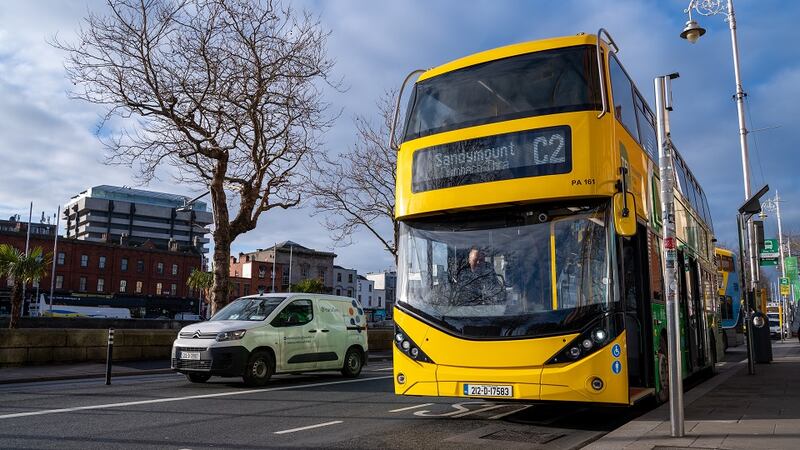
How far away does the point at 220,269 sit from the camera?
2152 cm

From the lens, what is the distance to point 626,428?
23.9 feet

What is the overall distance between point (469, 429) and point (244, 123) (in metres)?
16.2

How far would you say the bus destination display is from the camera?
7598 mm

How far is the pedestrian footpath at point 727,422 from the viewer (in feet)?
20.8

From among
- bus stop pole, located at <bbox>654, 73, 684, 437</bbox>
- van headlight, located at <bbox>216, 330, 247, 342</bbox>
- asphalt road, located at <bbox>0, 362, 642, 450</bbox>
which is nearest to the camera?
bus stop pole, located at <bbox>654, 73, 684, 437</bbox>

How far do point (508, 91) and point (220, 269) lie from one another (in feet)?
51.2

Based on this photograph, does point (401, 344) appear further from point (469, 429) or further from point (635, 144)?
point (635, 144)


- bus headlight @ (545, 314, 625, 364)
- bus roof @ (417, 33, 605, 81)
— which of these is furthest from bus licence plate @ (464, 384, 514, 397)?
bus roof @ (417, 33, 605, 81)

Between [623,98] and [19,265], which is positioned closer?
[623,98]

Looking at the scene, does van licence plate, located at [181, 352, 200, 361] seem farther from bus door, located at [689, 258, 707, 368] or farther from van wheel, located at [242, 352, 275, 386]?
bus door, located at [689, 258, 707, 368]

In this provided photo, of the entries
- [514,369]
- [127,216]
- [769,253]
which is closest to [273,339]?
[514,369]

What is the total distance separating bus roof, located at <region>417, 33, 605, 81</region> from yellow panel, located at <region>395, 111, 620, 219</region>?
1.06m

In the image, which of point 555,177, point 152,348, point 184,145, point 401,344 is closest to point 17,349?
point 152,348

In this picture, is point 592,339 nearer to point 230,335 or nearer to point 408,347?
point 408,347
